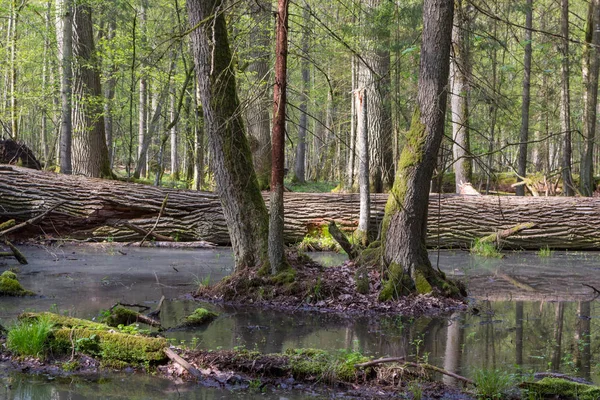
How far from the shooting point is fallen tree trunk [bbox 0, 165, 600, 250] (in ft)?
44.6

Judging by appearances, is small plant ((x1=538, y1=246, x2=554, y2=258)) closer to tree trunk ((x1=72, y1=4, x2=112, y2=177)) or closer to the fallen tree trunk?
the fallen tree trunk

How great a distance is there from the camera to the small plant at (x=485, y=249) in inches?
516

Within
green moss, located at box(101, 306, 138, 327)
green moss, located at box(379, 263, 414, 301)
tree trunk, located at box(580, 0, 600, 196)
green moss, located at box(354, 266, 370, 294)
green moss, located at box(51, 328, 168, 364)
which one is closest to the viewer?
green moss, located at box(51, 328, 168, 364)

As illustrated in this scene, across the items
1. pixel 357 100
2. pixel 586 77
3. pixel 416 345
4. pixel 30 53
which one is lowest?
pixel 416 345

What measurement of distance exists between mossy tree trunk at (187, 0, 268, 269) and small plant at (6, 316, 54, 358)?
3.69 meters

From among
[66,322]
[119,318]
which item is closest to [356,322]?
[119,318]

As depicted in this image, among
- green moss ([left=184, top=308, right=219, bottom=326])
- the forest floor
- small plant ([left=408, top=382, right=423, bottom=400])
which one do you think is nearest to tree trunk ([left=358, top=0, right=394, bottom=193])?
the forest floor

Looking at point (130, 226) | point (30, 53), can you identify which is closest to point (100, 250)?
point (130, 226)

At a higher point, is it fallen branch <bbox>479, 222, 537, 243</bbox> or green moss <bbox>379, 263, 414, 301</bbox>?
fallen branch <bbox>479, 222, 537, 243</bbox>

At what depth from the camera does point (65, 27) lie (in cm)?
1464

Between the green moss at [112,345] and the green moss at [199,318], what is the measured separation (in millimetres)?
1497

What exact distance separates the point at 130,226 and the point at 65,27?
5489mm

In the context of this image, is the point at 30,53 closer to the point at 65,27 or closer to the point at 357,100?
the point at 65,27

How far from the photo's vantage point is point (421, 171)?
786 cm
